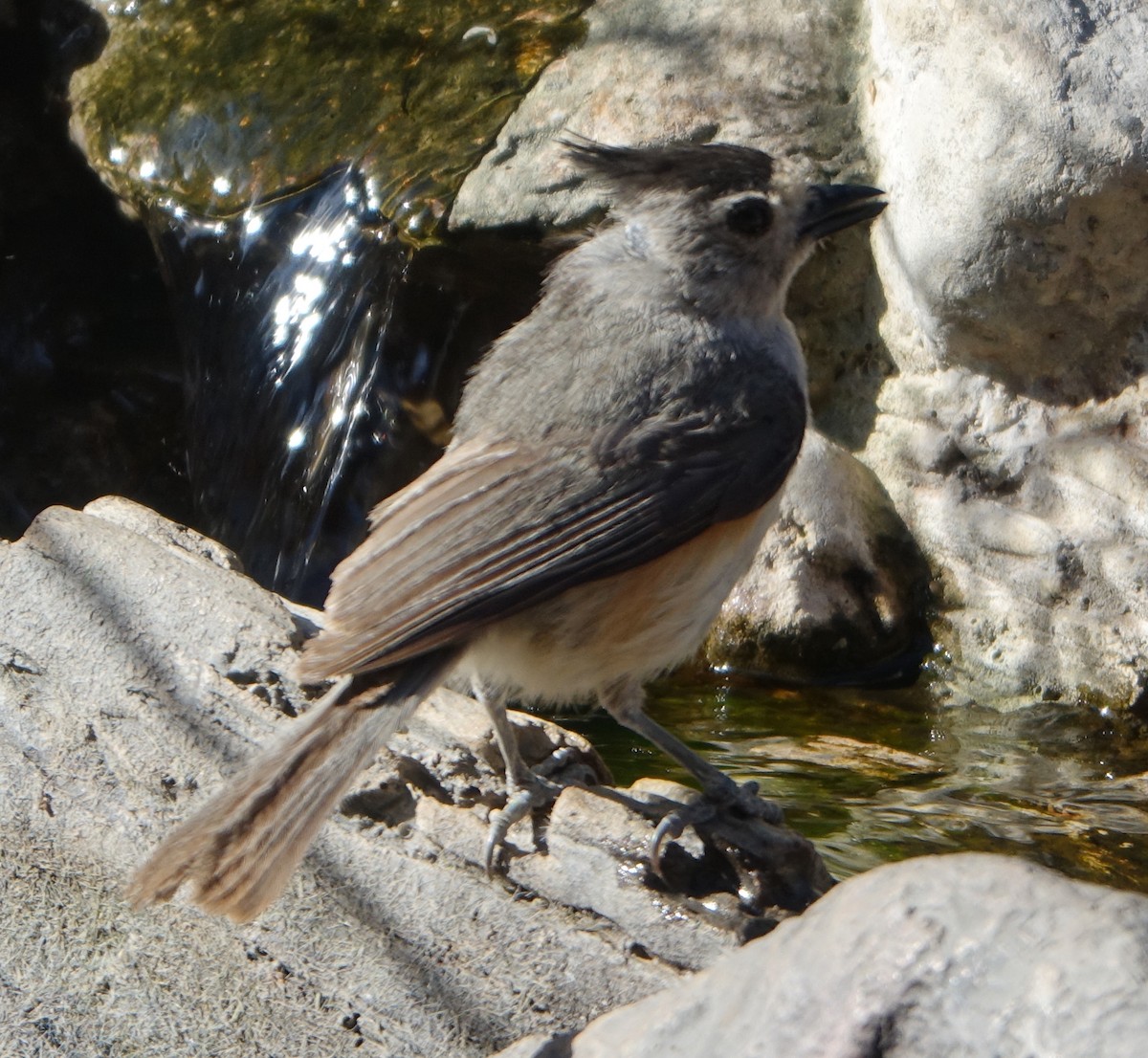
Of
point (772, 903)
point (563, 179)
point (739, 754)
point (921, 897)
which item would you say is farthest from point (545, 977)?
point (563, 179)

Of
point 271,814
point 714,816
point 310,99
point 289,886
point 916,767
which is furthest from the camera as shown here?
point 310,99

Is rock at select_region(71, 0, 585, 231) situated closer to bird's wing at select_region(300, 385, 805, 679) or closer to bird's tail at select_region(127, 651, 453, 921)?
bird's wing at select_region(300, 385, 805, 679)

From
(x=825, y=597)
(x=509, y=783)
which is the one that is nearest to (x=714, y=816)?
(x=509, y=783)

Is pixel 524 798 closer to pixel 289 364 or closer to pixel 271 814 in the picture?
pixel 271 814

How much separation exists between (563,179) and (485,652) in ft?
11.4

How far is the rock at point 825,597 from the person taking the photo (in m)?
6.01

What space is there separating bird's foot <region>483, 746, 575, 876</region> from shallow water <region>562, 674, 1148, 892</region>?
1071 mm

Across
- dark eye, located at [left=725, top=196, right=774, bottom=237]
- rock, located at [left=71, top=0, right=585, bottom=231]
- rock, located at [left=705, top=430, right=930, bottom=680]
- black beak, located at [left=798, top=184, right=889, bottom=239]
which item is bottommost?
rock, located at [left=705, top=430, right=930, bottom=680]

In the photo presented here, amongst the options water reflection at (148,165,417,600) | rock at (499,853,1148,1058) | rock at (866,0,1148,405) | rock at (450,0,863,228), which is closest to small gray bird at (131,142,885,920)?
rock at (499,853,1148,1058)

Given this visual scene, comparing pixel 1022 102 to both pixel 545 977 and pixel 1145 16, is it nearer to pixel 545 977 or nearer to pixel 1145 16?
pixel 1145 16

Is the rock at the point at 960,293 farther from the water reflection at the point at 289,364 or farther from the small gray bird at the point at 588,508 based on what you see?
the small gray bird at the point at 588,508

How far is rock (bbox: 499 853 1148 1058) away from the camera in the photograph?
1.82 meters

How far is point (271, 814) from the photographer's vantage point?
9.68ft

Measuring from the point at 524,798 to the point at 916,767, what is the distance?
234cm
